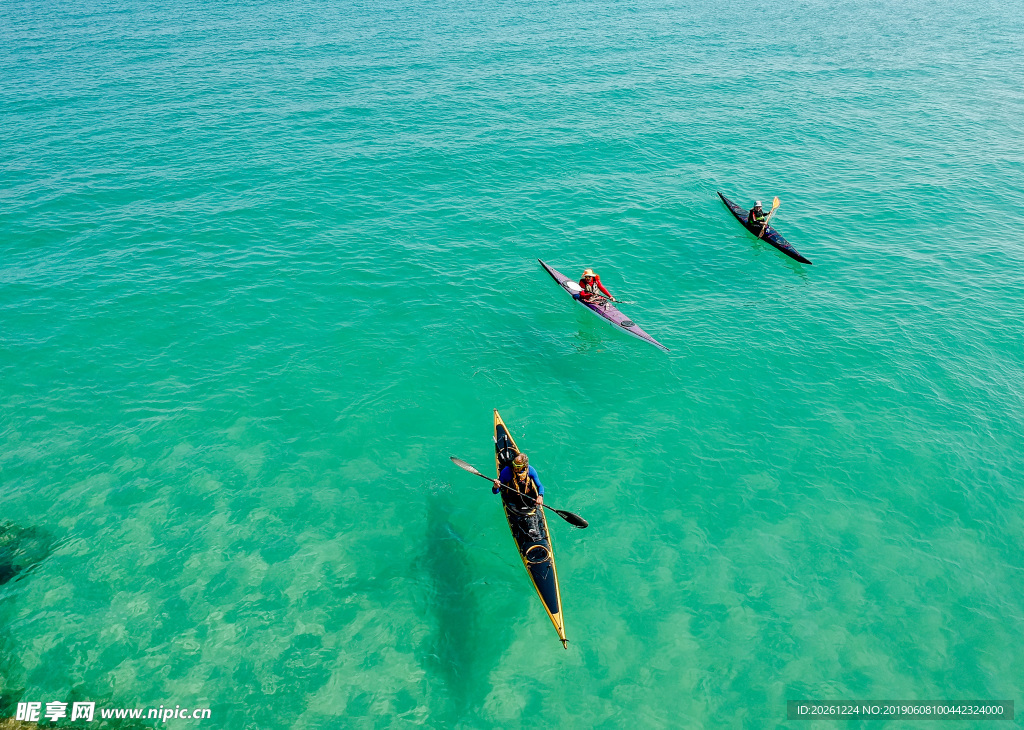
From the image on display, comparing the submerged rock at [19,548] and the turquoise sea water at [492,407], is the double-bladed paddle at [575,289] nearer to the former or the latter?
the turquoise sea water at [492,407]

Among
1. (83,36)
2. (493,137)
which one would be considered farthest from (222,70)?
(493,137)

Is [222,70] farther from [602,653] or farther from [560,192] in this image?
[602,653]

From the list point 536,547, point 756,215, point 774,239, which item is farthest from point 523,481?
point 756,215

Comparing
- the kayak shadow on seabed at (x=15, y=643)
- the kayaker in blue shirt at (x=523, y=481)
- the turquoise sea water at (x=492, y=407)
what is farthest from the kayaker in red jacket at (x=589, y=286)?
the kayak shadow on seabed at (x=15, y=643)

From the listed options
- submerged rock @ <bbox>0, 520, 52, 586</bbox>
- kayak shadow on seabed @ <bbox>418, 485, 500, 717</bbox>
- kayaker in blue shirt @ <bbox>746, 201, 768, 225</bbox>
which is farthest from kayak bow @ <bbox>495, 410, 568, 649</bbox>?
kayaker in blue shirt @ <bbox>746, 201, 768, 225</bbox>
